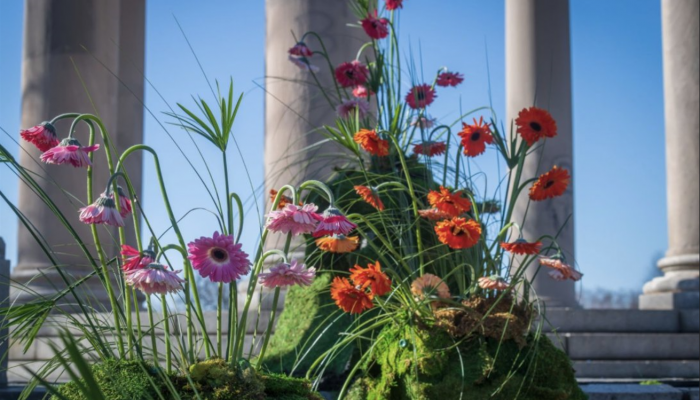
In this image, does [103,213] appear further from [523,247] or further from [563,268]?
[563,268]

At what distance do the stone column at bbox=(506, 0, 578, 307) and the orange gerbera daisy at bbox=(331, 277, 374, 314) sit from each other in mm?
16546

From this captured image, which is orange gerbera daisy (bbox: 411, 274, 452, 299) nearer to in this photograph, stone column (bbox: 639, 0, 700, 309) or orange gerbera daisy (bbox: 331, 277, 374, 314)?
orange gerbera daisy (bbox: 331, 277, 374, 314)

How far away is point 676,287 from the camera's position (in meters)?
23.4

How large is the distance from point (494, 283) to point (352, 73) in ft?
14.3

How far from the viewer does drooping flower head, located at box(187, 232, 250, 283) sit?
18.7ft

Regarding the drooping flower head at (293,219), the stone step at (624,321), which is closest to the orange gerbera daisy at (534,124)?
the drooping flower head at (293,219)

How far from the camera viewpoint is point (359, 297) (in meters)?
7.54

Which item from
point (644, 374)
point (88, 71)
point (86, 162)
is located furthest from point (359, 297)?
point (88, 71)

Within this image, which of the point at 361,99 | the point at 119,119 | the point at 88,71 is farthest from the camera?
the point at 119,119

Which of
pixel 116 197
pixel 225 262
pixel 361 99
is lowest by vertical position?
pixel 225 262

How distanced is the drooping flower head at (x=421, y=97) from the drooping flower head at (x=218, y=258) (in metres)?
5.49

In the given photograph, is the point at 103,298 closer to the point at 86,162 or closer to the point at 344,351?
the point at 344,351

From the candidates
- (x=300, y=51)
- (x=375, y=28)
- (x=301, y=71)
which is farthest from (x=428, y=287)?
(x=301, y=71)

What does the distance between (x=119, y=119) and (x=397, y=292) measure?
17.6 m
